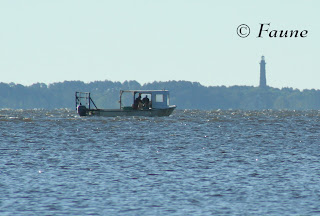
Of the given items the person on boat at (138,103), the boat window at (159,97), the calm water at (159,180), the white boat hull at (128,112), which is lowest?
the calm water at (159,180)

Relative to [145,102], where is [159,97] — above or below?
above

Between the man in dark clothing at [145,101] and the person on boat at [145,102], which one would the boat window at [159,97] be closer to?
the person on boat at [145,102]

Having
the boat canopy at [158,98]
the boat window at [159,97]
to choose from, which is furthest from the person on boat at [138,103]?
the boat window at [159,97]

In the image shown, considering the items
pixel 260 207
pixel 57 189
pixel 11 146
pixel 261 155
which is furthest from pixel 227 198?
pixel 11 146

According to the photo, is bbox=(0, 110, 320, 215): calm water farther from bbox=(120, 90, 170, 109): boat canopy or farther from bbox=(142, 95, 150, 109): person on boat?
bbox=(120, 90, 170, 109): boat canopy

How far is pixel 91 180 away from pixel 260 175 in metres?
7.52

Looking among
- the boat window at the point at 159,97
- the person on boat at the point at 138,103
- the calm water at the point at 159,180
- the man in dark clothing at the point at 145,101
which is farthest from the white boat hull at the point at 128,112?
the calm water at the point at 159,180

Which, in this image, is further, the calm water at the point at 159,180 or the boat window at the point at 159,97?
the boat window at the point at 159,97

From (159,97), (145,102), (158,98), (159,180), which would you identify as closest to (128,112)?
(145,102)

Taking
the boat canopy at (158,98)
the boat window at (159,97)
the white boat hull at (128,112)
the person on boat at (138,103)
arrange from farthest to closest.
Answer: the boat window at (159,97) → the white boat hull at (128,112) → the boat canopy at (158,98) → the person on boat at (138,103)

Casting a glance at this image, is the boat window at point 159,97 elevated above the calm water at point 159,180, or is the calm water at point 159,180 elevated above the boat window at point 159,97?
the boat window at point 159,97

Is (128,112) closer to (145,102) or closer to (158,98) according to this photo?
(145,102)

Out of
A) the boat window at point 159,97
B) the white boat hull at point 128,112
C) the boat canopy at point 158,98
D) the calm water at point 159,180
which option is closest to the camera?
the calm water at point 159,180

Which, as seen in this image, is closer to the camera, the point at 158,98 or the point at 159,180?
the point at 159,180
